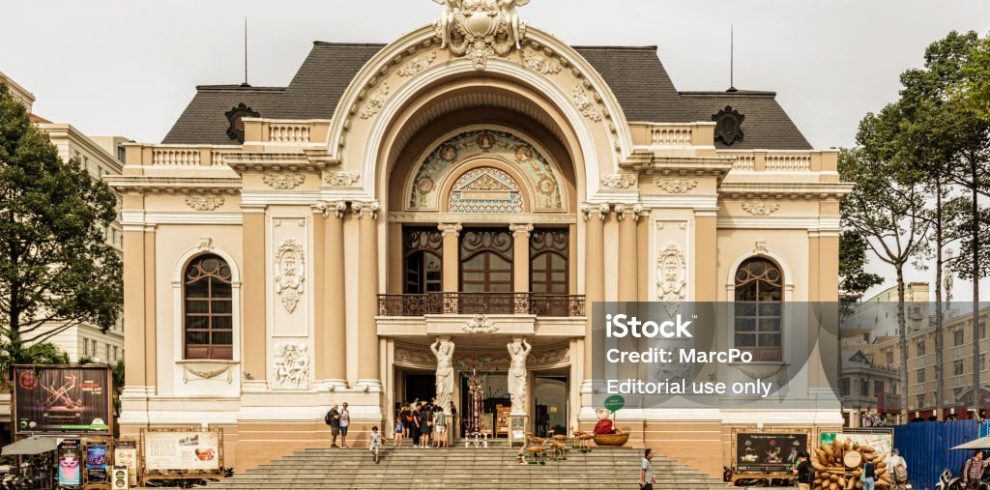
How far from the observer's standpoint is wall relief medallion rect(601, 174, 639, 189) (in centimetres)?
4181

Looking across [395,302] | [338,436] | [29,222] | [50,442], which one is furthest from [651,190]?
[29,222]

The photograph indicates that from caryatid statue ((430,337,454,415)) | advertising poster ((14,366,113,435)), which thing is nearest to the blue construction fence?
caryatid statue ((430,337,454,415))

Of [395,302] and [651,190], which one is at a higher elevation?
[651,190]

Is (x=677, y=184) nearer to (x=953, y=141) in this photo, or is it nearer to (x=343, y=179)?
(x=343, y=179)

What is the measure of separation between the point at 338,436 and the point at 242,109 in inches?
478

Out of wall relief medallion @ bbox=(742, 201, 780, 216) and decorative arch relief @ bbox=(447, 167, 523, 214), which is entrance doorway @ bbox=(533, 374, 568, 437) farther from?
wall relief medallion @ bbox=(742, 201, 780, 216)

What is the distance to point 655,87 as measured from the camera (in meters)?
47.0

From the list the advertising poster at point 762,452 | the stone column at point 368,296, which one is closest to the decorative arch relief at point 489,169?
the stone column at point 368,296

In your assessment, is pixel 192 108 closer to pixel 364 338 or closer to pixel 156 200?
pixel 156 200

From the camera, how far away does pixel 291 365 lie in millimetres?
41812

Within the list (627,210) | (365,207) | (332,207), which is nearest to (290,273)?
(332,207)

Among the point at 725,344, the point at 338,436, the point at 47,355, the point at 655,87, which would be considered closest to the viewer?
the point at 338,436

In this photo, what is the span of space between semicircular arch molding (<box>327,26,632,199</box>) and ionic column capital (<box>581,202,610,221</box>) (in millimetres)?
308

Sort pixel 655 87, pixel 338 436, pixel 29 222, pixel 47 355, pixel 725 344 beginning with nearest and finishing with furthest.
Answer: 1. pixel 338 436
2. pixel 725 344
3. pixel 655 87
4. pixel 29 222
5. pixel 47 355
